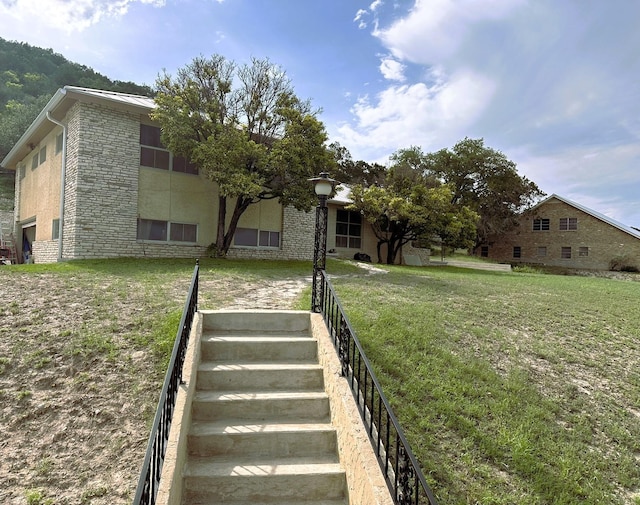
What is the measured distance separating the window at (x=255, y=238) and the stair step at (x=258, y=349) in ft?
32.7

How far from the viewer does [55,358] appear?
4293 millimetres

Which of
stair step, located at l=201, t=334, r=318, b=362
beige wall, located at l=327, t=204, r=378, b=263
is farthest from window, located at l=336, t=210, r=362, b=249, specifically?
stair step, located at l=201, t=334, r=318, b=362

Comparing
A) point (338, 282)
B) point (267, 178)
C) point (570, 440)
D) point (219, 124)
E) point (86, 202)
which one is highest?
point (219, 124)

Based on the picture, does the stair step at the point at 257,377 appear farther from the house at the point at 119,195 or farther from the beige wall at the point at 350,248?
the beige wall at the point at 350,248

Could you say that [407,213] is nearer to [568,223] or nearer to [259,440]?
[259,440]

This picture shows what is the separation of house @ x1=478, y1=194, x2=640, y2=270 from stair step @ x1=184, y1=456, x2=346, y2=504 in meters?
31.0

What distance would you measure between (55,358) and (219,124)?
9.55m

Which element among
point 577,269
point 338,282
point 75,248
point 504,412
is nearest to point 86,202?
point 75,248

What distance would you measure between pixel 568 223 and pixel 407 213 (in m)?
19.6

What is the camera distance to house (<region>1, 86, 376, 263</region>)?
37.4ft

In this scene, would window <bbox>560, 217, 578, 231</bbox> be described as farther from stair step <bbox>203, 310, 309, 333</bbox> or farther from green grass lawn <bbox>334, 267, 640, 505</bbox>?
stair step <bbox>203, 310, 309, 333</bbox>

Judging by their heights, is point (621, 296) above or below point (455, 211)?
below

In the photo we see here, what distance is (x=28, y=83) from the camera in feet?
113

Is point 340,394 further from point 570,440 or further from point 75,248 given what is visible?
point 75,248
